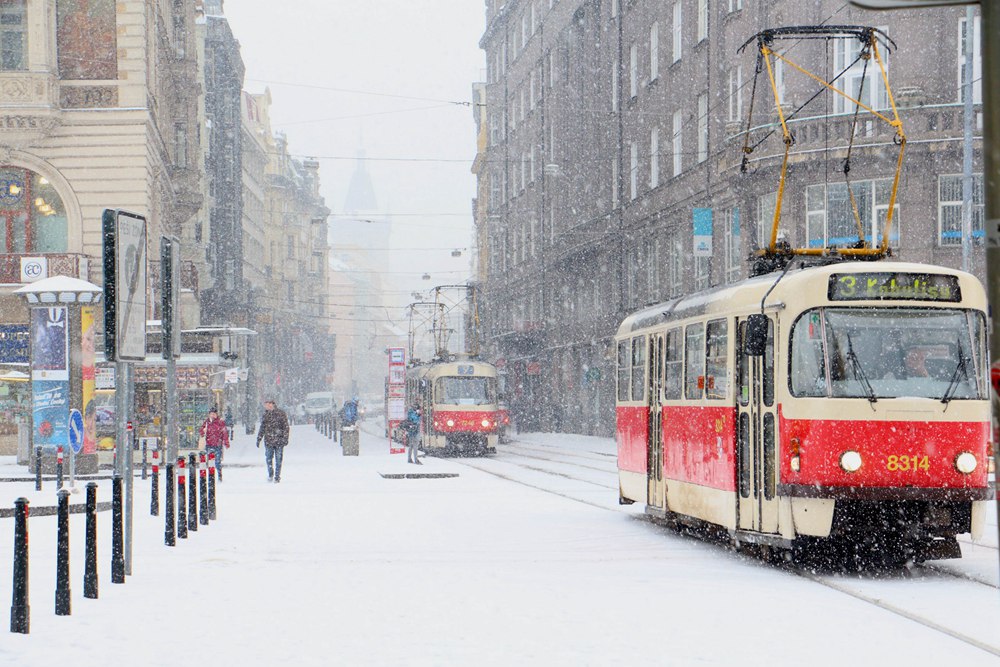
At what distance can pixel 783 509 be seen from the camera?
1201 centimetres

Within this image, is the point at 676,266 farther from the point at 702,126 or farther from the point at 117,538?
the point at 117,538

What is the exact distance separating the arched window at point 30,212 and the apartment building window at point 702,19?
18500 millimetres

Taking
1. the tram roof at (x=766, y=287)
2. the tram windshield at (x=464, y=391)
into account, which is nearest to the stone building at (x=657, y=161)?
the tram roof at (x=766, y=287)

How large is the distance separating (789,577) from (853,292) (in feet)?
8.01

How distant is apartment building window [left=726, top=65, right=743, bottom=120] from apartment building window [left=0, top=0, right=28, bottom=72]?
62.1ft

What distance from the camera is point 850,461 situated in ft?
38.2

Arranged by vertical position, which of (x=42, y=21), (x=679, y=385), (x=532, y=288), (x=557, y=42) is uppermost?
(x=557, y=42)

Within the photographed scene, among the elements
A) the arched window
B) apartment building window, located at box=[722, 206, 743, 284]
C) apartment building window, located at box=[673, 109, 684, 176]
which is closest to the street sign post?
apartment building window, located at box=[722, 206, 743, 284]

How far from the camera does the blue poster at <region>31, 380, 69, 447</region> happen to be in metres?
28.1

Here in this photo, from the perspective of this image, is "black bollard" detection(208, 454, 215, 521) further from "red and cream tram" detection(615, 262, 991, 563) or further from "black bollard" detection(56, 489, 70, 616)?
"black bollard" detection(56, 489, 70, 616)

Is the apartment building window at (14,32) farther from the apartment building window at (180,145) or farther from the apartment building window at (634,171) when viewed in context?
the apartment building window at (634,171)

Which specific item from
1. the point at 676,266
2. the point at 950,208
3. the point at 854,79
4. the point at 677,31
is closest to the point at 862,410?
the point at 950,208

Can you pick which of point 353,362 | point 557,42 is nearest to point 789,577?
point 557,42

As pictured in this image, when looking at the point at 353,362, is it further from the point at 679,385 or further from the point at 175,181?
the point at 679,385
